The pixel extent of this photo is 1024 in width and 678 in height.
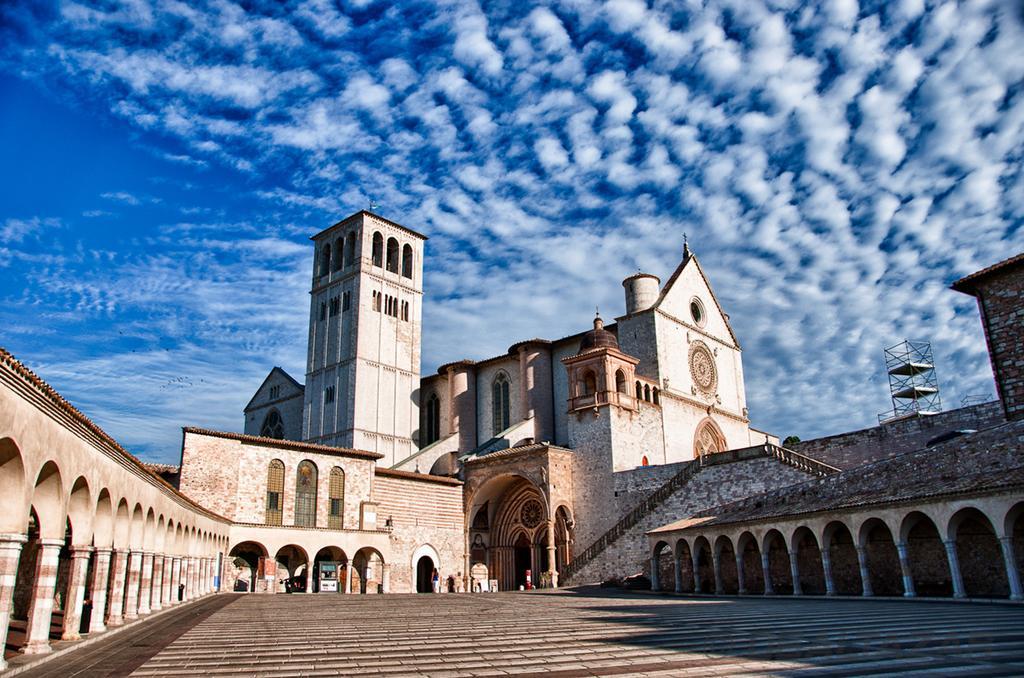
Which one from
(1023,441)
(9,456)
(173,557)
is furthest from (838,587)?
(9,456)

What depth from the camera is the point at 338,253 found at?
5534 cm

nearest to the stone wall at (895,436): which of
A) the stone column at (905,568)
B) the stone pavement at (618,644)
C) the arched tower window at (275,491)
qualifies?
the stone column at (905,568)

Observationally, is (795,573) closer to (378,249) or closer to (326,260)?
(378,249)

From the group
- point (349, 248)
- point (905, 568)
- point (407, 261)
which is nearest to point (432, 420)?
point (407, 261)

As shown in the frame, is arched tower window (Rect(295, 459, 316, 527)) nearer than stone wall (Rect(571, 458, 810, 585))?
No

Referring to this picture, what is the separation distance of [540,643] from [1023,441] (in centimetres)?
1435

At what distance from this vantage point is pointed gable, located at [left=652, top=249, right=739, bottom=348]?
43.2 m

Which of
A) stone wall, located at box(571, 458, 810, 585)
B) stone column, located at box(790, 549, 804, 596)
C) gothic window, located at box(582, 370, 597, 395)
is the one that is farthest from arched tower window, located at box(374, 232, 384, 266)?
stone column, located at box(790, 549, 804, 596)

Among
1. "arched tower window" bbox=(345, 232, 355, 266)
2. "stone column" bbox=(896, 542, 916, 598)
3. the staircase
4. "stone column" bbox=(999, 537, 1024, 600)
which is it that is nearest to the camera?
"stone column" bbox=(999, 537, 1024, 600)

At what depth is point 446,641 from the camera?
10812 millimetres

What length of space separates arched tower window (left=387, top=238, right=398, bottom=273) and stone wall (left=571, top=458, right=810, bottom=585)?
1043 inches

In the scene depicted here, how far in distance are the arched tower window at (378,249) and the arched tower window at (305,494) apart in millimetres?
21962

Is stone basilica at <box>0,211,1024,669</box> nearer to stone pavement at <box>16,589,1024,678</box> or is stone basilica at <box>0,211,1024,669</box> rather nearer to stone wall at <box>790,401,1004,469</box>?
stone wall at <box>790,401,1004,469</box>

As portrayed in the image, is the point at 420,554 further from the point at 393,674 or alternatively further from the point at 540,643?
the point at 393,674
